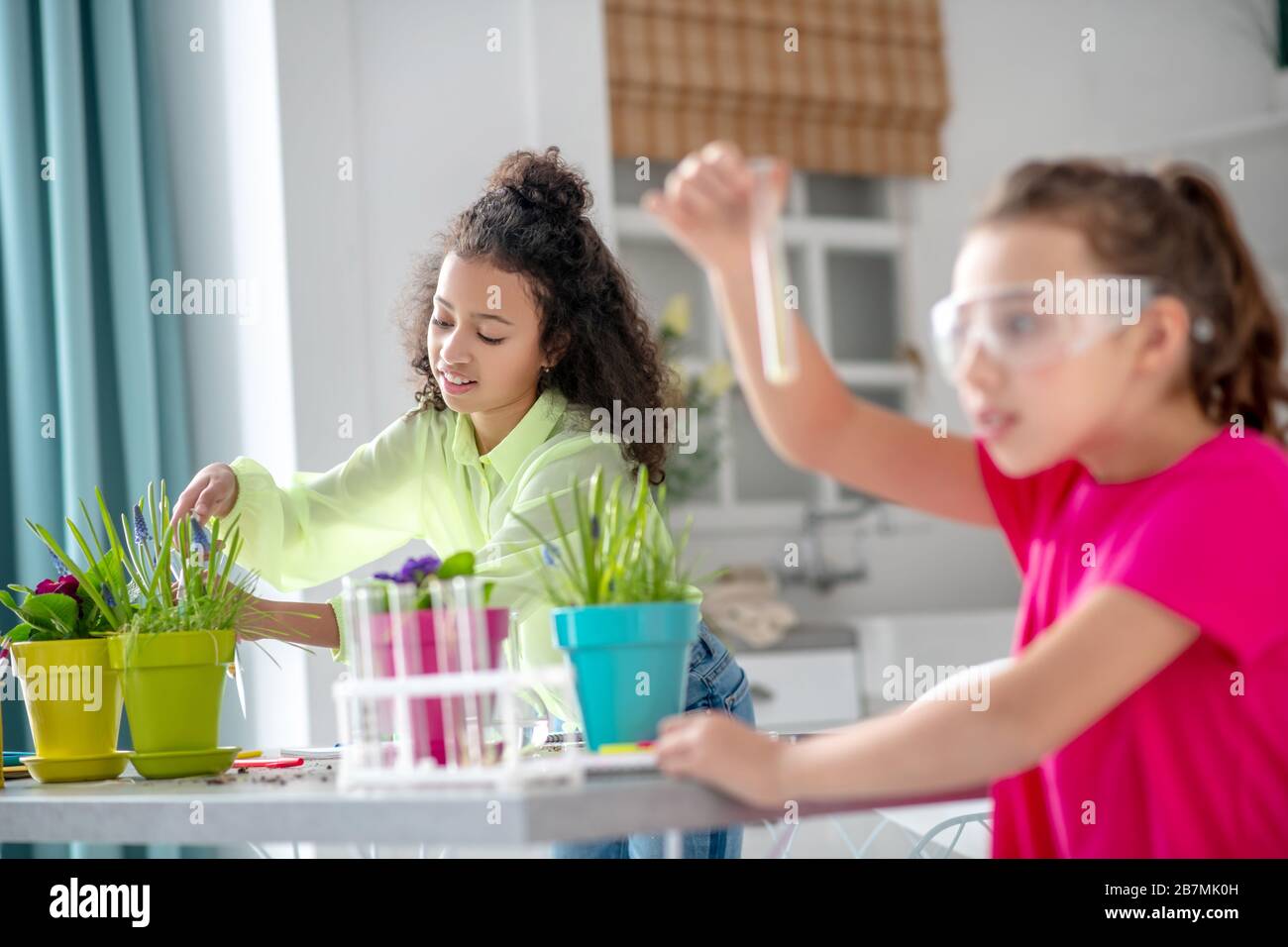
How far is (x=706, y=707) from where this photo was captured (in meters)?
1.40

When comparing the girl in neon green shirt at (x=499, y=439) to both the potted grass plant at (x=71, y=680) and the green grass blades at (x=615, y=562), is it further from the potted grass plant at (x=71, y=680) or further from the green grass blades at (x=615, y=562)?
the green grass blades at (x=615, y=562)

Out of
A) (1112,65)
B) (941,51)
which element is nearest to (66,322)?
(941,51)

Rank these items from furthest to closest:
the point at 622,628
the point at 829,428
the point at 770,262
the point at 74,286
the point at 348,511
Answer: the point at 74,286 → the point at 348,511 → the point at 829,428 → the point at 622,628 → the point at 770,262

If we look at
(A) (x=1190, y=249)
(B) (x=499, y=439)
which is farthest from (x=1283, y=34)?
(A) (x=1190, y=249)

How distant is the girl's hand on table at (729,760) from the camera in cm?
77

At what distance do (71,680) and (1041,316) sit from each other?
81 cm

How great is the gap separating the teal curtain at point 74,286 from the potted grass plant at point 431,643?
1610 millimetres

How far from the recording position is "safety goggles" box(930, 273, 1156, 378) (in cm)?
81

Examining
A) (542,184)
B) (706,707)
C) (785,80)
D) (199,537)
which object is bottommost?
(706,707)

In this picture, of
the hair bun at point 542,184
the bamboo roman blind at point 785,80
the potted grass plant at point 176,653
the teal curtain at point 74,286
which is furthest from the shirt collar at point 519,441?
the bamboo roman blind at point 785,80

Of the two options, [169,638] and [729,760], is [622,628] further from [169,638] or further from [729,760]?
[169,638]

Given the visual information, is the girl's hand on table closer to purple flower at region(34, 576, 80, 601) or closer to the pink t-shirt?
the pink t-shirt

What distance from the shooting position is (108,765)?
117 cm

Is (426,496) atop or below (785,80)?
below
